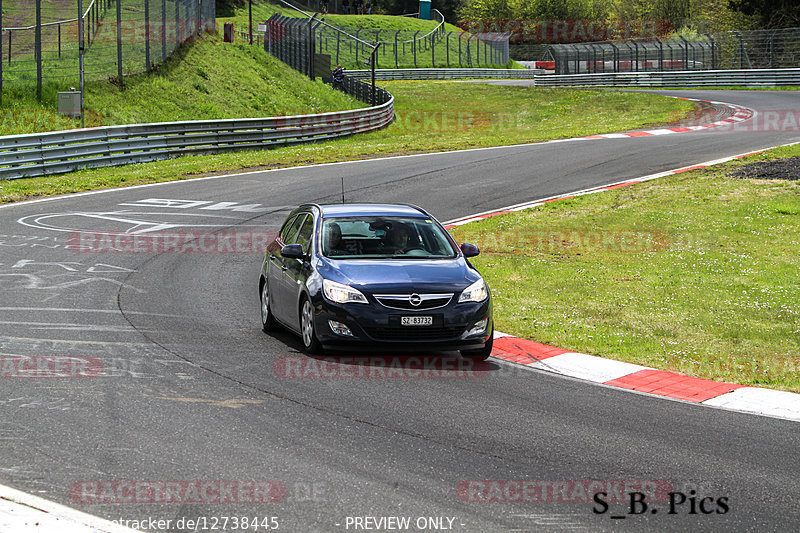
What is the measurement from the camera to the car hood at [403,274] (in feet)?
31.3

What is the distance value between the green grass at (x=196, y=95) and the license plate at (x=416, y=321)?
23732 mm

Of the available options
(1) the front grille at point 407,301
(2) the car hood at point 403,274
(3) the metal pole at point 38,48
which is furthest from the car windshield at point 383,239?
(3) the metal pole at point 38,48

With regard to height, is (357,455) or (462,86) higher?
(462,86)

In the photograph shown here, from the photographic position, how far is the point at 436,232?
1095 centimetres

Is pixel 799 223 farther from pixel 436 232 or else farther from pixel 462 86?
pixel 462 86

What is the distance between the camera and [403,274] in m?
9.77

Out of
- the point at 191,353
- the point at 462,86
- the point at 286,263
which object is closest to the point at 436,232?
the point at 286,263

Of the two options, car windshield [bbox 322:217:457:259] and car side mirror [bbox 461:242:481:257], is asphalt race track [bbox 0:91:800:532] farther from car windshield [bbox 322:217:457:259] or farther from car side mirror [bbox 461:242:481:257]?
car side mirror [bbox 461:242:481:257]

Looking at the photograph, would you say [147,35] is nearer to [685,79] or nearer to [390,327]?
[390,327]

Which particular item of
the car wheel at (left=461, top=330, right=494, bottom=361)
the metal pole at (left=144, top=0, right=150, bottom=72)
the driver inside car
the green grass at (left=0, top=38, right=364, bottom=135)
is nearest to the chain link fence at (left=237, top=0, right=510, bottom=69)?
the green grass at (left=0, top=38, right=364, bottom=135)

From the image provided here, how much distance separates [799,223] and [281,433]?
13837mm

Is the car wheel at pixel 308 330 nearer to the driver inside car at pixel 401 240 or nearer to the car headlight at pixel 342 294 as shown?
the car headlight at pixel 342 294

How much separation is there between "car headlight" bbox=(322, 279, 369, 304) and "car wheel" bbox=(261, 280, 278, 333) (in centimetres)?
163

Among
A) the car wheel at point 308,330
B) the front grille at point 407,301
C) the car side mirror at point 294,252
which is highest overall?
the car side mirror at point 294,252
